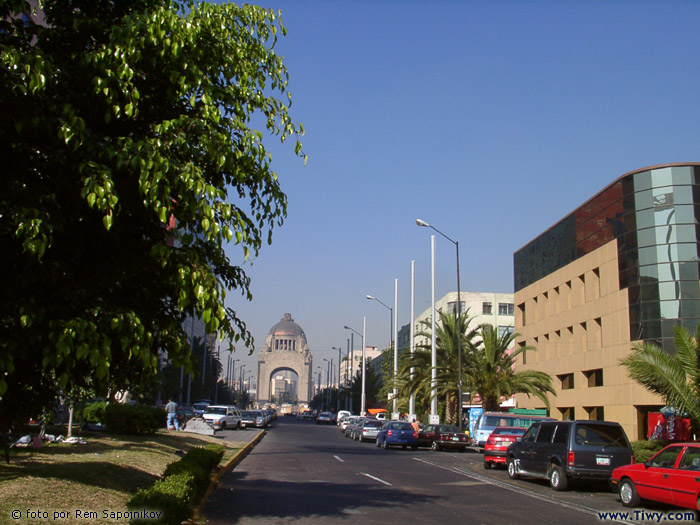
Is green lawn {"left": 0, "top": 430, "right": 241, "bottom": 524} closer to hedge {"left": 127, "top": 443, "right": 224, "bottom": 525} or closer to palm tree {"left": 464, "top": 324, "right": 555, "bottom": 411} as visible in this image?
hedge {"left": 127, "top": 443, "right": 224, "bottom": 525}

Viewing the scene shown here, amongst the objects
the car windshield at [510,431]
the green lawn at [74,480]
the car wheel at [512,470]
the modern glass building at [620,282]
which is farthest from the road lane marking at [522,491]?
the modern glass building at [620,282]

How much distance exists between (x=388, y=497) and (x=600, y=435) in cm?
569

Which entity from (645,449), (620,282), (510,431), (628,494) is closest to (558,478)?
(628,494)

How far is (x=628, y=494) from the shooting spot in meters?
13.7

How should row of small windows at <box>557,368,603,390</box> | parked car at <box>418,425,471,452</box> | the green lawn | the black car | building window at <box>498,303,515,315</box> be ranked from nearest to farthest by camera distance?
the green lawn < the black car < parked car at <box>418,425,471,452</box> < row of small windows at <box>557,368,603,390</box> < building window at <box>498,303,515,315</box>

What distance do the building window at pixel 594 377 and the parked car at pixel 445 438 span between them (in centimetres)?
926

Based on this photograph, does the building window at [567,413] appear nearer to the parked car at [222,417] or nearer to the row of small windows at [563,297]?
the row of small windows at [563,297]

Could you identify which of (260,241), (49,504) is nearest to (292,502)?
(49,504)

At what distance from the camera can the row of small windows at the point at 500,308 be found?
92375 millimetres

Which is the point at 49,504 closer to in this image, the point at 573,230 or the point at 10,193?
the point at 10,193

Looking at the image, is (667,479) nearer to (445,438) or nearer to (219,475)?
(219,475)

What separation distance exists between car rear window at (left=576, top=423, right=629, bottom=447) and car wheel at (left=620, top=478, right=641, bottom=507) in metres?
2.38

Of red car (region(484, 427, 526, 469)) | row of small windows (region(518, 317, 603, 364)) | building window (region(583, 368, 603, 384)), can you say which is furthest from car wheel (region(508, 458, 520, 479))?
building window (region(583, 368, 603, 384))

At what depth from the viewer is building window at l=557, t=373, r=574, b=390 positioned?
42.5 m
